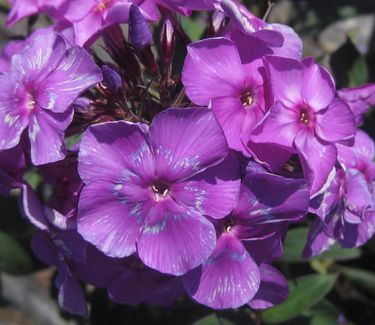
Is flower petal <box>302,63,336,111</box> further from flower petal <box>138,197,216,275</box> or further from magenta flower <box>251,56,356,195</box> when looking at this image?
flower petal <box>138,197,216,275</box>

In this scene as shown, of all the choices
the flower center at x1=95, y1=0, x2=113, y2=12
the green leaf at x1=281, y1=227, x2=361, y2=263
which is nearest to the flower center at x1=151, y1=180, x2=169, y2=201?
the flower center at x1=95, y1=0, x2=113, y2=12

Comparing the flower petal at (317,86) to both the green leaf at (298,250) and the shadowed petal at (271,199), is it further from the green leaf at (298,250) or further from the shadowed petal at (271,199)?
the green leaf at (298,250)

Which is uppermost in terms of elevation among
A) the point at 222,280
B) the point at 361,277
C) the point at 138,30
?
the point at 138,30

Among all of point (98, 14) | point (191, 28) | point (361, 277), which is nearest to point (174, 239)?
point (98, 14)

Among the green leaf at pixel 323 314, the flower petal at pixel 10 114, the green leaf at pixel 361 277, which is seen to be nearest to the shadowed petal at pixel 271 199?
the flower petal at pixel 10 114

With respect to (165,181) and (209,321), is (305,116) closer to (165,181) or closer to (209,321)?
(165,181)
